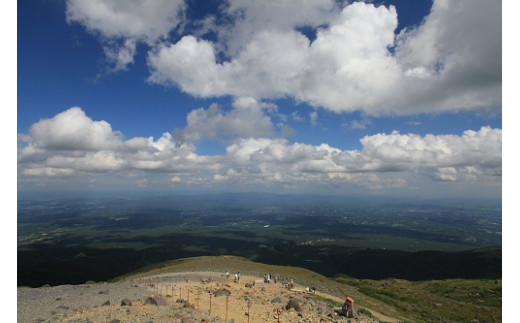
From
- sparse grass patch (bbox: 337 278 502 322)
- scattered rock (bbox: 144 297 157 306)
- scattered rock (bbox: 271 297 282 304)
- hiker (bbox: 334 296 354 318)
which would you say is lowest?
sparse grass patch (bbox: 337 278 502 322)

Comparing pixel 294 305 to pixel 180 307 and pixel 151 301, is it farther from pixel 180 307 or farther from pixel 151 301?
pixel 151 301

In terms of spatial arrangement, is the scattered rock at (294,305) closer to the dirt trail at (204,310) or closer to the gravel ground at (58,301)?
the dirt trail at (204,310)

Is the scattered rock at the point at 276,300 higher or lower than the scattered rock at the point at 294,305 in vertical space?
lower

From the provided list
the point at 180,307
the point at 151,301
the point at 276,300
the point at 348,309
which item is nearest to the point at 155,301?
the point at 151,301

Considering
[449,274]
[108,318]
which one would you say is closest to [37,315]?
[108,318]

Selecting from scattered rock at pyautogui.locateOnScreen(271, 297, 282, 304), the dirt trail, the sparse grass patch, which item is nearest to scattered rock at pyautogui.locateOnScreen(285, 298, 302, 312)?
the dirt trail

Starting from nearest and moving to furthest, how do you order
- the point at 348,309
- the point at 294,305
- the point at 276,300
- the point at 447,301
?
the point at 348,309 → the point at 294,305 → the point at 276,300 → the point at 447,301

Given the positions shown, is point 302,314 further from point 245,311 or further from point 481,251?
point 481,251

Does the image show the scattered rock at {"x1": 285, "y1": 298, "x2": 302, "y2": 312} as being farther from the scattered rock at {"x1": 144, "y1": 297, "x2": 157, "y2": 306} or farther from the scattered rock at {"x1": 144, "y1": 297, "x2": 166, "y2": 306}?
the scattered rock at {"x1": 144, "y1": 297, "x2": 157, "y2": 306}

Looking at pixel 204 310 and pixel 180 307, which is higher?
pixel 180 307

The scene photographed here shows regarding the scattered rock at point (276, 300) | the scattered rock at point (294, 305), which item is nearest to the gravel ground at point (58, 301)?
the scattered rock at point (276, 300)

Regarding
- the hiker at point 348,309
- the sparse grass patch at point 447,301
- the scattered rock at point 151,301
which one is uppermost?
the scattered rock at point 151,301
